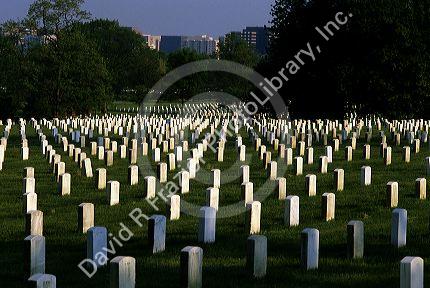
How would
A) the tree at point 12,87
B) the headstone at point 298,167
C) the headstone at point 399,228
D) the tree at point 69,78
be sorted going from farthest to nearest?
the tree at point 12,87 < the tree at point 69,78 < the headstone at point 298,167 < the headstone at point 399,228

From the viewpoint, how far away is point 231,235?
10.5 m

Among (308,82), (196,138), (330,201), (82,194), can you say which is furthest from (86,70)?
(330,201)

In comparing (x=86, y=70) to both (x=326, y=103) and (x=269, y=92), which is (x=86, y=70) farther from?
(x=326, y=103)

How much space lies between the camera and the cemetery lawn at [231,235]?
328 inches

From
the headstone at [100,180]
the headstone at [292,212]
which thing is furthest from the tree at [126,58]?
the headstone at [292,212]

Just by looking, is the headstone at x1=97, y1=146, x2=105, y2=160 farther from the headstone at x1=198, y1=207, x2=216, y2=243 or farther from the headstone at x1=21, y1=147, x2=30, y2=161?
the headstone at x1=198, y1=207, x2=216, y2=243

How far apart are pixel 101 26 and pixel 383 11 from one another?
6397 cm

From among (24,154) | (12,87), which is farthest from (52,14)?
(24,154)

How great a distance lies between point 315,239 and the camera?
861 centimetres

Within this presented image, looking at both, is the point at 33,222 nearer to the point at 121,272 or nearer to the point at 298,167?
the point at 121,272

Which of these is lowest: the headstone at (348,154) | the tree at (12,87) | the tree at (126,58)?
the headstone at (348,154)

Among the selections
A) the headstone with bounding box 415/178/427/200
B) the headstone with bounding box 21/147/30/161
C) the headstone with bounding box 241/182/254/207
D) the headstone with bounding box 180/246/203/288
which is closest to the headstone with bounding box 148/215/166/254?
the headstone with bounding box 180/246/203/288

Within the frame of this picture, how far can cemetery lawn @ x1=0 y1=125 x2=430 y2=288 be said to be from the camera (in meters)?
8.34

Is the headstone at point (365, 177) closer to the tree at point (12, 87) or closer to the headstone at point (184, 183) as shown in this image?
the headstone at point (184, 183)
